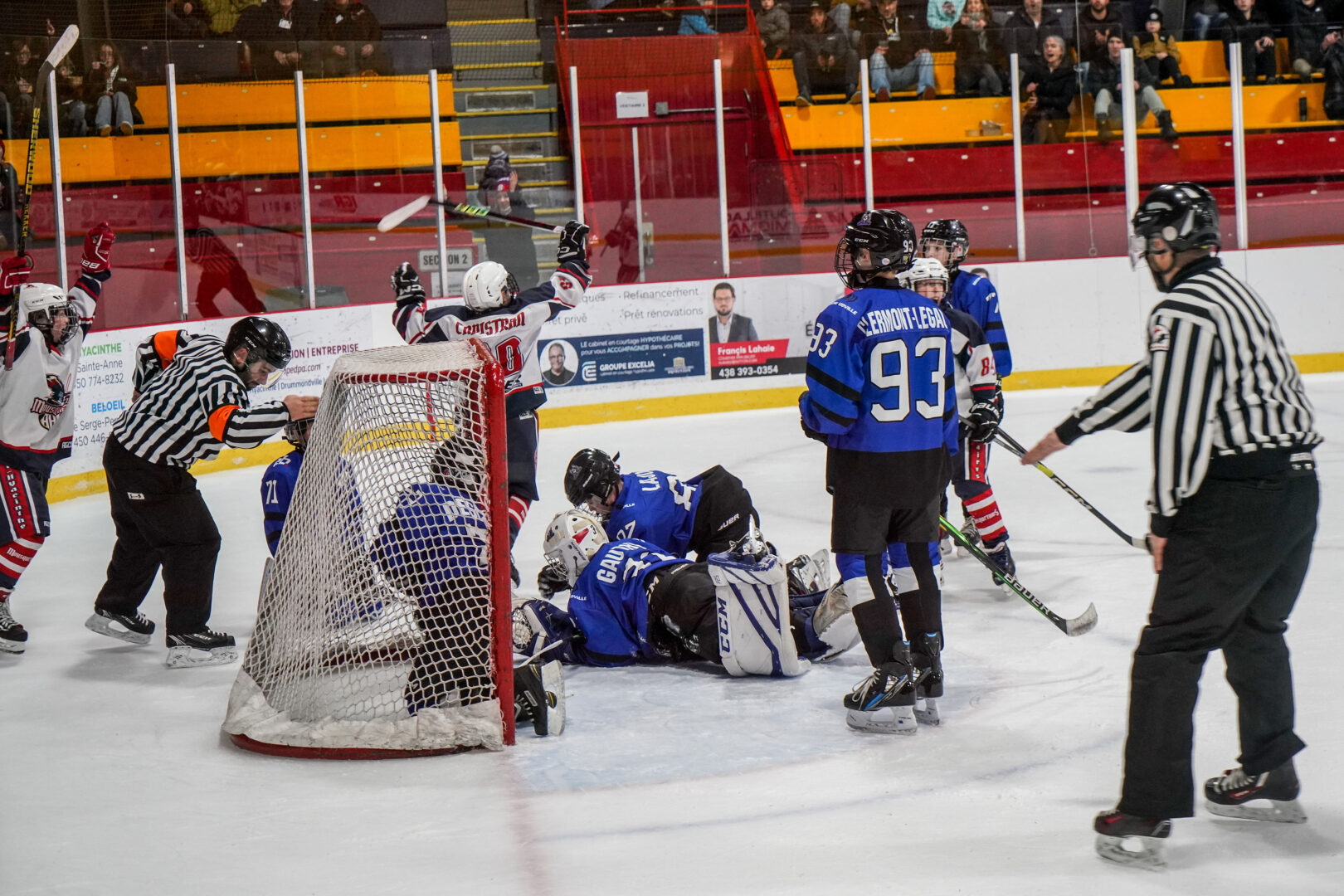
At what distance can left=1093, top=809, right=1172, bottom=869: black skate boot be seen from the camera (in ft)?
8.20

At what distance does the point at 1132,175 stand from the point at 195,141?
250 inches

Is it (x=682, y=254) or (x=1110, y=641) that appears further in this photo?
(x=682, y=254)

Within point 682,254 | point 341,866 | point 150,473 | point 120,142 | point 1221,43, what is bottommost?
point 341,866

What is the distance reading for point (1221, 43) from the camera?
10.5 meters

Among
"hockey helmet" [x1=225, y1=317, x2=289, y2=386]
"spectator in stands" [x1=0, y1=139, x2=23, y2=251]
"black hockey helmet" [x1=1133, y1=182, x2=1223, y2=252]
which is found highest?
"spectator in stands" [x1=0, y1=139, x2=23, y2=251]

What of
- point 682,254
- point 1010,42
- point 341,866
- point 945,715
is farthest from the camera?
point 1010,42

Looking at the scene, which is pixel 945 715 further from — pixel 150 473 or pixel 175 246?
pixel 175 246

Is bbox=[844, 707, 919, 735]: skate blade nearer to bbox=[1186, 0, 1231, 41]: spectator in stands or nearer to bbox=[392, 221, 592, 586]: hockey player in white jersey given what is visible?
bbox=[392, 221, 592, 586]: hockey player in white jersey

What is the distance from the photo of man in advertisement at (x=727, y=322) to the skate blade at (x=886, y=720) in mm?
6582

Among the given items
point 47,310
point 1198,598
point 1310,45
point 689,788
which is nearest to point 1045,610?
point 689,788

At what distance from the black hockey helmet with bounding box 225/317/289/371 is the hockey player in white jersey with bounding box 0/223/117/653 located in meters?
0.94

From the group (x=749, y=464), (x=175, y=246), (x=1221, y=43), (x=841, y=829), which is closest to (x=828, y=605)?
(x=841, y=829)

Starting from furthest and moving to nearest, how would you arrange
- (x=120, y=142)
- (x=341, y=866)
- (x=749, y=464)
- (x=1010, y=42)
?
(x=1010, y=42)
(x=120, y=142)
(x=749, y=464)
(x=341, y=866)

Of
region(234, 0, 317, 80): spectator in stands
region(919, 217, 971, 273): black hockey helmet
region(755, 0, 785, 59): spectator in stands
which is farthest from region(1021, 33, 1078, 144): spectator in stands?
region(919, 217, 971, 273): black hockey helmet
